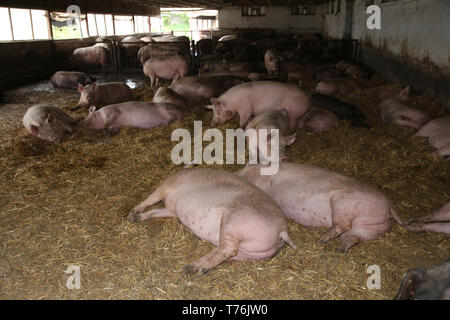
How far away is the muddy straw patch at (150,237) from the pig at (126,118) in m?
1.14

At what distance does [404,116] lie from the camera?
737cm

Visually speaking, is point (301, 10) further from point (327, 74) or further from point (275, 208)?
point (275, 208)

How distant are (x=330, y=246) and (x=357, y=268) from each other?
380 mm

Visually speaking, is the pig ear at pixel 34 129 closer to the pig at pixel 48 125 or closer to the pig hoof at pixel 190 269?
the pig at pixel 48 125

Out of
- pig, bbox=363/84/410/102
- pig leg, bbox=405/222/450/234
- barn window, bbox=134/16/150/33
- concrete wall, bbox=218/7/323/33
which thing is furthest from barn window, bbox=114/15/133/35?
pig leg, bbox=405/222/450/234

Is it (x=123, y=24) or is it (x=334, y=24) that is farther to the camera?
(x=123, y=24)

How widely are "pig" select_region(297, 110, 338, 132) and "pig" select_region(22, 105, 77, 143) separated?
4.49 metres

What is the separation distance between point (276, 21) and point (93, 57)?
20544 millimetres

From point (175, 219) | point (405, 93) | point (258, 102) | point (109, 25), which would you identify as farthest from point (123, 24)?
point (175, 219)

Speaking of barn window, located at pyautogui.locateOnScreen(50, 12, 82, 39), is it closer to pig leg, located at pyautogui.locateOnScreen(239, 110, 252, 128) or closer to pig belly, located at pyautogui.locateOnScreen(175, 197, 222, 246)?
pig leg, located at pyautogui.locateOnScreen(239, 110, 252, 128)

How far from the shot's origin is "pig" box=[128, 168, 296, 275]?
328cm

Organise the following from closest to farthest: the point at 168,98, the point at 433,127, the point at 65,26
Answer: the point at 433,127 < the point at 168,98 < the point at 65,26

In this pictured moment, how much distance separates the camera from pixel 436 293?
8.12ft
